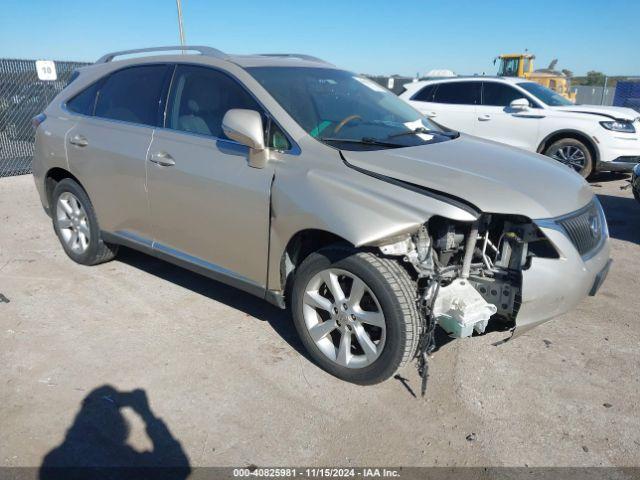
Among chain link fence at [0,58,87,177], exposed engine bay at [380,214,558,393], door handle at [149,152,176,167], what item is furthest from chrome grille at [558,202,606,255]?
chain link fence at [0,58,87,177]

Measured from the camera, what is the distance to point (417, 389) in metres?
3.11

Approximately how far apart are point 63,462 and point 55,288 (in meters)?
2.29

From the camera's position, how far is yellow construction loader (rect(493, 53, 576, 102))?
22109mm

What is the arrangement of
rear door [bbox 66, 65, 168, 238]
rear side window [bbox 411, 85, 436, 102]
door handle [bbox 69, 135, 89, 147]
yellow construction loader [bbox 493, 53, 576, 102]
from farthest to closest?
yellow construction loader [bbox 493, 53, 576, 102]
rear side window [bbox 411, 85, 436, 102]
door handle [bbox 69, 135, 89, 147]
rear door [bbox 66, 65, 168, 238]

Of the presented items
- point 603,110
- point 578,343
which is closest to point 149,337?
point 578,343

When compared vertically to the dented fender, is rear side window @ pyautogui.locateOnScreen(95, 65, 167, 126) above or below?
above

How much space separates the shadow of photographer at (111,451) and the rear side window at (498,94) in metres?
8.48

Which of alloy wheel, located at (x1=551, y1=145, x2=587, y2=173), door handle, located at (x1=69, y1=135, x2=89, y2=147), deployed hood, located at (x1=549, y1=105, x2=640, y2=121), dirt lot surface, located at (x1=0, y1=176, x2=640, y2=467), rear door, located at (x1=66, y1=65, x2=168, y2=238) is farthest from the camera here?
alloy wheel, located at (x1=551, y1=145, x2=587, y2=173)

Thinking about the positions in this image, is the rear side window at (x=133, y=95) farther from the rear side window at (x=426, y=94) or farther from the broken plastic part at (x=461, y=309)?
the rear side window at (x=426, y=94)

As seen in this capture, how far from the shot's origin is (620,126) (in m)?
8.70

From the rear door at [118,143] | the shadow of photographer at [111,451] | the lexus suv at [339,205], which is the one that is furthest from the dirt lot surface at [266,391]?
the rear door at [118,143]

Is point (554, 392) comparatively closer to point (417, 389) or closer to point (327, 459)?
point (417, 389)

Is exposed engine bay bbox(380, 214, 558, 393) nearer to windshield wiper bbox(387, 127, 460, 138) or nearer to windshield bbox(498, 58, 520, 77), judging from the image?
windshield wiper bbox(387, 127, 460, 138)

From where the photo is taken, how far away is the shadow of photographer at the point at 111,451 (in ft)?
8.06
